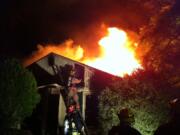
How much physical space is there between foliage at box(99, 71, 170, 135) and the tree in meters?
3.98

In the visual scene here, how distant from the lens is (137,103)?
16016mm

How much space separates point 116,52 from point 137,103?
10902mm

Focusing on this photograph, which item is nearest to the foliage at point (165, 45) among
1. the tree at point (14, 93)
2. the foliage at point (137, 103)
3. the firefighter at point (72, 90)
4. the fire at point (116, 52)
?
the foliage at point (137, 103)

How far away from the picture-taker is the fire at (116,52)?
83.1 ft

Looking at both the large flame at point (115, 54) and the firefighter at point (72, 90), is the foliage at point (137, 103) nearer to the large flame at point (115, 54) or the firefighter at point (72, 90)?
the firefighter at point (72, 90)

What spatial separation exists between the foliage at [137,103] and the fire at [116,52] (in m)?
7.42

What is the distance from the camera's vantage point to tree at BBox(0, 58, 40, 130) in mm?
18109

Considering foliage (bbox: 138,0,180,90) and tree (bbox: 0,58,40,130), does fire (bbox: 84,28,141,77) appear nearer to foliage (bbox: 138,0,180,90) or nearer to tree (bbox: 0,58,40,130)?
foliage (bbox: 138,0,180,90)

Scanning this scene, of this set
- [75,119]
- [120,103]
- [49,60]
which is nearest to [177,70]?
[120,103]

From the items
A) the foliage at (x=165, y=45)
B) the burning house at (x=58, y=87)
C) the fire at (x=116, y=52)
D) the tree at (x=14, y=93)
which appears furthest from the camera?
the fire at (x=116, y=52)

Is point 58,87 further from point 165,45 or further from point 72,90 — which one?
point 165,45

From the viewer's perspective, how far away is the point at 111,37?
27344 mm

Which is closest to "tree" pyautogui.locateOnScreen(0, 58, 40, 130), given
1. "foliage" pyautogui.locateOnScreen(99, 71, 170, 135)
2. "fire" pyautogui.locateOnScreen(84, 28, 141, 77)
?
"foliage" pyautogui.locateOnScreen(99, 71, 170, 135)

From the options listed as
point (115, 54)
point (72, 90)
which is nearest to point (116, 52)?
point (115, 54)
